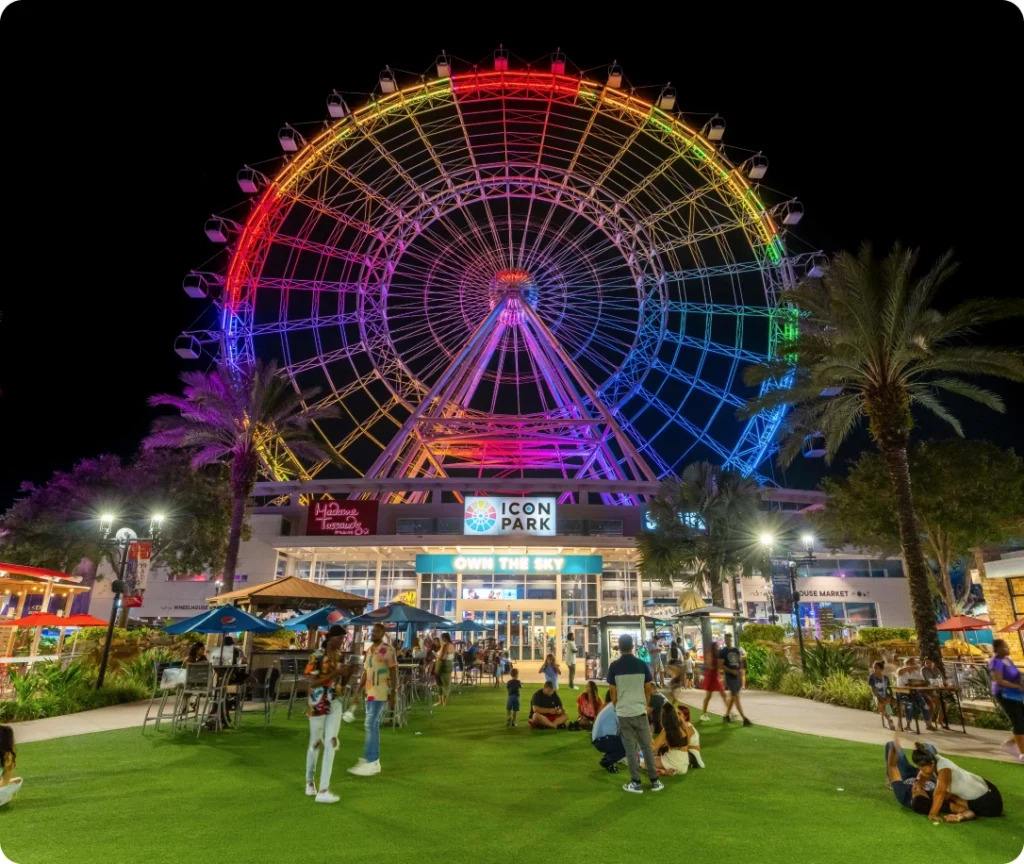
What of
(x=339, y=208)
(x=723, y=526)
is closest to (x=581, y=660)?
(x=723, y=526)

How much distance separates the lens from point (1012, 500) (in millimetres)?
26469

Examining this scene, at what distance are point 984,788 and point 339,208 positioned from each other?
2962 cm

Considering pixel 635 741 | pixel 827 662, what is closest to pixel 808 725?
pixel 827 662

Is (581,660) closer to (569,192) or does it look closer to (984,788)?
(569,192)

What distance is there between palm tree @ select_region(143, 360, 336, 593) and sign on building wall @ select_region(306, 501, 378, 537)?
534cm

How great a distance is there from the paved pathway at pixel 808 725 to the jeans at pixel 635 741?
524 centimetres

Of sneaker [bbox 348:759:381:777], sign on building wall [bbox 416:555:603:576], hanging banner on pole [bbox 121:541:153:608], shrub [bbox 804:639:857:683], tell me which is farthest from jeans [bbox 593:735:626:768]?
sign on building wall [bbox 416:555:603:576]

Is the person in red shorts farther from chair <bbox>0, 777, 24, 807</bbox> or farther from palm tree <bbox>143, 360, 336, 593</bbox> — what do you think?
palm tree <bbox>143, 360, 336, 593</bbox>

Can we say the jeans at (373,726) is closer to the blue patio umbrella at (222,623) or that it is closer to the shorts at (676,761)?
the shorts at (676,761)

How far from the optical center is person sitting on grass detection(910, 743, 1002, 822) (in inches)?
243

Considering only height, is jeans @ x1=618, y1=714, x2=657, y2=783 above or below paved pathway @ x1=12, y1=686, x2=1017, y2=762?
above

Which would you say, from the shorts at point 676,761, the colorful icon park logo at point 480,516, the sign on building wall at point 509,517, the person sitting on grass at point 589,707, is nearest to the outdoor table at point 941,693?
the person sitting on grass at point 589,707

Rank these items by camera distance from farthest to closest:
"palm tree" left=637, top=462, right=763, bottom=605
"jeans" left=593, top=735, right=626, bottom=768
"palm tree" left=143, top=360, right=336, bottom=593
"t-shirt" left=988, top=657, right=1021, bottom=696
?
"palm tree" left=637, top=462, right=763, bottom=605, "palm tree" left=143, top=360, right=336, bottom=593, "t-shirt" left=988, top=657, right=1021, bottom=696, "jeans" left=593, top=735, right=626, bottom=768

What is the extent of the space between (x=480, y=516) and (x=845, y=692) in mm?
17114
